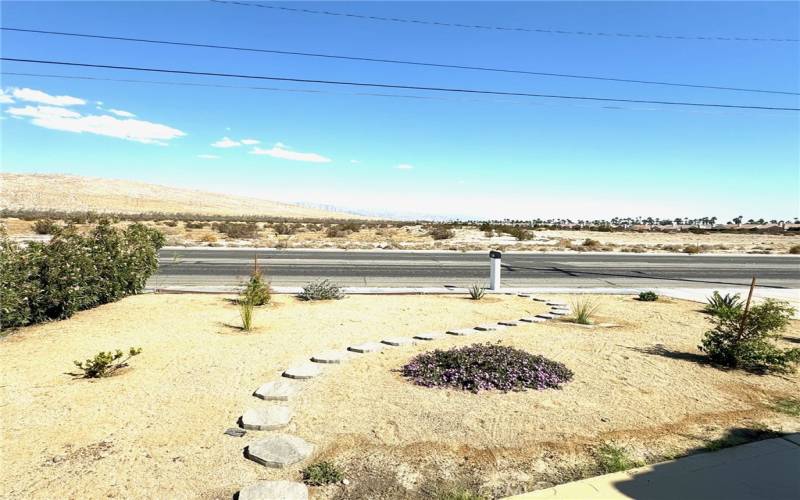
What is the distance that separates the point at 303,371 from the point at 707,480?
4102 millimetres

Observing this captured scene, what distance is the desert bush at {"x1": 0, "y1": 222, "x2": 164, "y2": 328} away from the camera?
7125 millimetres

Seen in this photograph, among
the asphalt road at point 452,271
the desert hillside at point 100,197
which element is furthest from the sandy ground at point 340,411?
the desert hillside at point 100,197

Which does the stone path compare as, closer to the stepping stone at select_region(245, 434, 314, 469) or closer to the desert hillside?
the stepping stone at select_region(245, 434, 314, 469)

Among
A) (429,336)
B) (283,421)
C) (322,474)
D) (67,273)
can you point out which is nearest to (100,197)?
(67,273)

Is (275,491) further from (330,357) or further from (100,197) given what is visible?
(100,197)

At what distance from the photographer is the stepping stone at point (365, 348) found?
21.8 ft

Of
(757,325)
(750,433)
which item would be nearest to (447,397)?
(750,433)

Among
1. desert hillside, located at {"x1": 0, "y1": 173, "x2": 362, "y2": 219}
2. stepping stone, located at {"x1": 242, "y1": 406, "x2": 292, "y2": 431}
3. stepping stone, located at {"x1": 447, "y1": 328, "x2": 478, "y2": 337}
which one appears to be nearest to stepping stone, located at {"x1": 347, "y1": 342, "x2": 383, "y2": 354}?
stepping stone, located at {"x1": 447, "y1": 328, "x2": 478, "y2": 337}

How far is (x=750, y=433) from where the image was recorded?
4.26m

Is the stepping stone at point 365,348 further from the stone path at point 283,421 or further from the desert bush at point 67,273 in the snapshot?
the desert bush at point 67,273

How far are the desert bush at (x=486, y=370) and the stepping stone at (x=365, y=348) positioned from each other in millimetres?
803

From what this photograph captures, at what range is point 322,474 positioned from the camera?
3.47m

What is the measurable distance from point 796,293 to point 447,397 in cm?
1398

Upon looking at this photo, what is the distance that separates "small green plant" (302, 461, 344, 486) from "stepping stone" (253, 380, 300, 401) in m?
1.44
